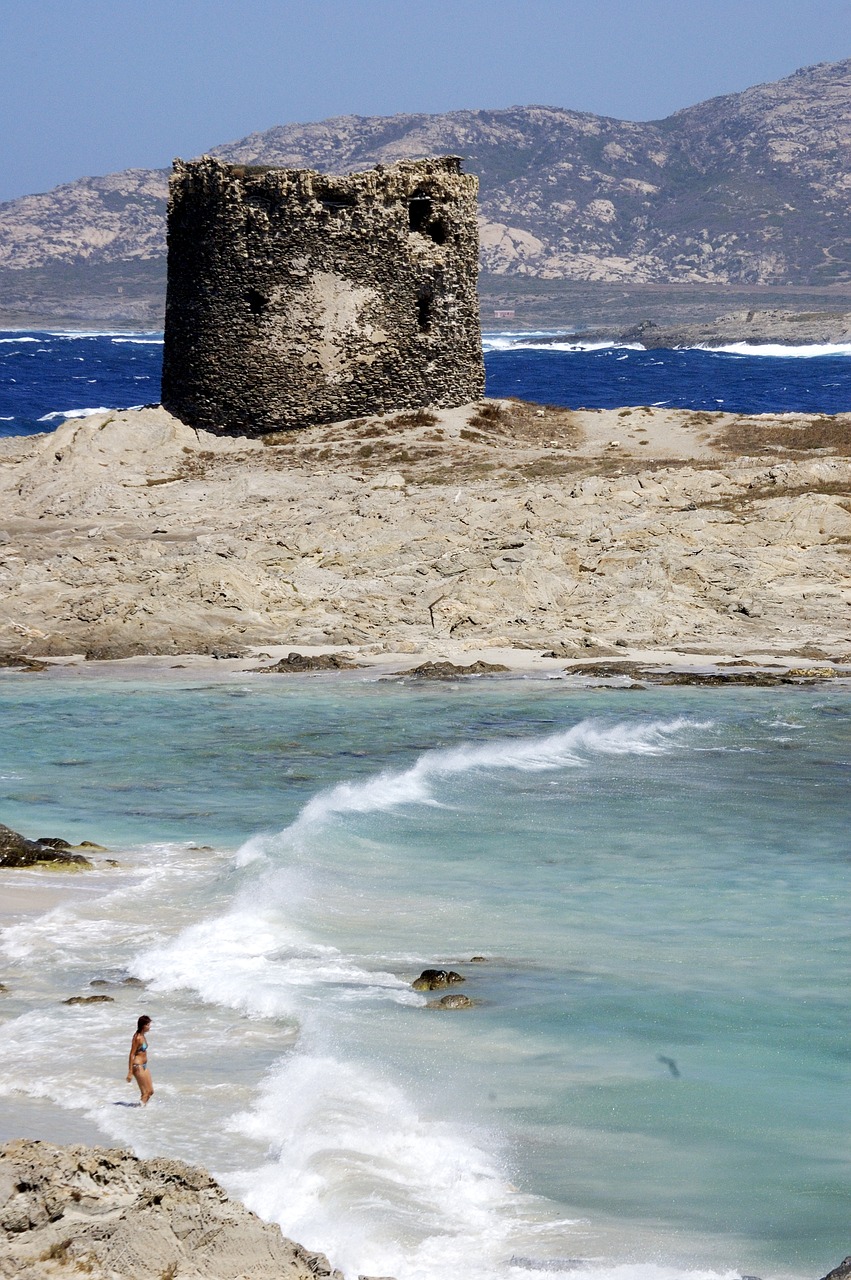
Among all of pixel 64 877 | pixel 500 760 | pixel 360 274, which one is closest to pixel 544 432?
pixel 360 274

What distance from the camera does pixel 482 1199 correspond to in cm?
636

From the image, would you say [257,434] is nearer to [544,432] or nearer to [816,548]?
[544,432]

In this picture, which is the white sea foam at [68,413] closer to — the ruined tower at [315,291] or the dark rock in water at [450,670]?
the ruined tower at [315,291]

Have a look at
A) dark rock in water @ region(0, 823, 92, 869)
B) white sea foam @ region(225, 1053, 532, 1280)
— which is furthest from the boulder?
white sea foam @ region(225, 1053, 532, 1280)

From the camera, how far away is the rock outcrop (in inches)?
199

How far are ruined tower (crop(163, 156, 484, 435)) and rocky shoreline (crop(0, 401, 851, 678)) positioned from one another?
1.56 metres

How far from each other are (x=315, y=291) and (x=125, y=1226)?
23225 millimetres

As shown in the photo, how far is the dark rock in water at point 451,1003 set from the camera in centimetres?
842

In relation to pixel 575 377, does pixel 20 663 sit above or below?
below

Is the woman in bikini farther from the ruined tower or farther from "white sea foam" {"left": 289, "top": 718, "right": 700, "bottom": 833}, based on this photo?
the ruined tower

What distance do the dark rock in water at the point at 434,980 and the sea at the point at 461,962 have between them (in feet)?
0.30

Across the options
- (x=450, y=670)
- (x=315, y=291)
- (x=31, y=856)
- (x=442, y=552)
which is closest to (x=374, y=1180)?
(x=31, y=856)

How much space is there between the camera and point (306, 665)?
18188 mm

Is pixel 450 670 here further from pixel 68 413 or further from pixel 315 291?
pixel 68 413
